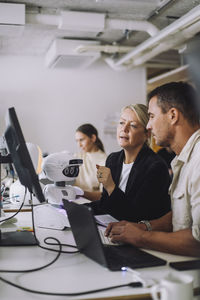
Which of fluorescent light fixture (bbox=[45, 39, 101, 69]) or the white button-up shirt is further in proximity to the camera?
fluorescent light fixture (bbox=[45, 39, 101, 69])

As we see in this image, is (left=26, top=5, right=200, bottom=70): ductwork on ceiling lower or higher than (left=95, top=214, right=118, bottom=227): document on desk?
higher

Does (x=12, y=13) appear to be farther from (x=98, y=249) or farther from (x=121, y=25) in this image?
(x=98, y=249)

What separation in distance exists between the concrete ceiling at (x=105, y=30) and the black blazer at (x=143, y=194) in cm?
185

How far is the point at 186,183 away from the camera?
4.99 ft

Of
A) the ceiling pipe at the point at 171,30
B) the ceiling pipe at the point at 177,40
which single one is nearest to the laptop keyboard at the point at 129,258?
the ceiling pipe at the point at 171,30

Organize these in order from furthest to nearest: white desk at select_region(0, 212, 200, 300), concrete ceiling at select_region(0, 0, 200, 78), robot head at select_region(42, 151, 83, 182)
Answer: concrete ceiling at select_region(0, 0, 200, 78), robot head at select_region(42, 151, 83, 182), white desk at select_region(0, 212, 200, 300)

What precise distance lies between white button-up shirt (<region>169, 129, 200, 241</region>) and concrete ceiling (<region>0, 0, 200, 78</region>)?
2153 mm

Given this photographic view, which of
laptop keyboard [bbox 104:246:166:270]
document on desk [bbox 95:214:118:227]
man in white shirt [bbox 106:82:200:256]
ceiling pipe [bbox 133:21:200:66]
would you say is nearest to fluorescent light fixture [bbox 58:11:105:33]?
ceiling pipe [bbox 133:21:200:66]

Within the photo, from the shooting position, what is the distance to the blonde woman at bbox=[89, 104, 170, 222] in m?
1.88

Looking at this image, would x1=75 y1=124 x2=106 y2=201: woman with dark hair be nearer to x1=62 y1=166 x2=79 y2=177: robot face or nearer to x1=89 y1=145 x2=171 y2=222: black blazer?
x1=62 y1=166 x2=79 y2=177: robot face

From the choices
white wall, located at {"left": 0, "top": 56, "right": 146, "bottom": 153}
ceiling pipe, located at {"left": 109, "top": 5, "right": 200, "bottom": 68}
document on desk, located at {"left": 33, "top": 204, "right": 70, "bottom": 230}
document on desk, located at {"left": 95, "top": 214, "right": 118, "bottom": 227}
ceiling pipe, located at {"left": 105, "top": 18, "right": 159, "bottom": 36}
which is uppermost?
ceiling pipe, located at {"left": 105, "top": 18, "right": 159, "bottom": 36}

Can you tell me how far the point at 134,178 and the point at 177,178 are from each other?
50cm

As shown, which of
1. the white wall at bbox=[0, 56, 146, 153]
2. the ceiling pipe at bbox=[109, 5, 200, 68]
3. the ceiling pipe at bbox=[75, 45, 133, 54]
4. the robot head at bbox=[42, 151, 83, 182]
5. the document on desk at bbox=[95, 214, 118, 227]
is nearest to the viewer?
the document on desk at bbox=[95, 214, 118, 227]

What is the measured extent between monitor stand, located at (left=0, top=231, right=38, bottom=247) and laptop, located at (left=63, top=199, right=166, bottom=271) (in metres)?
0.24
